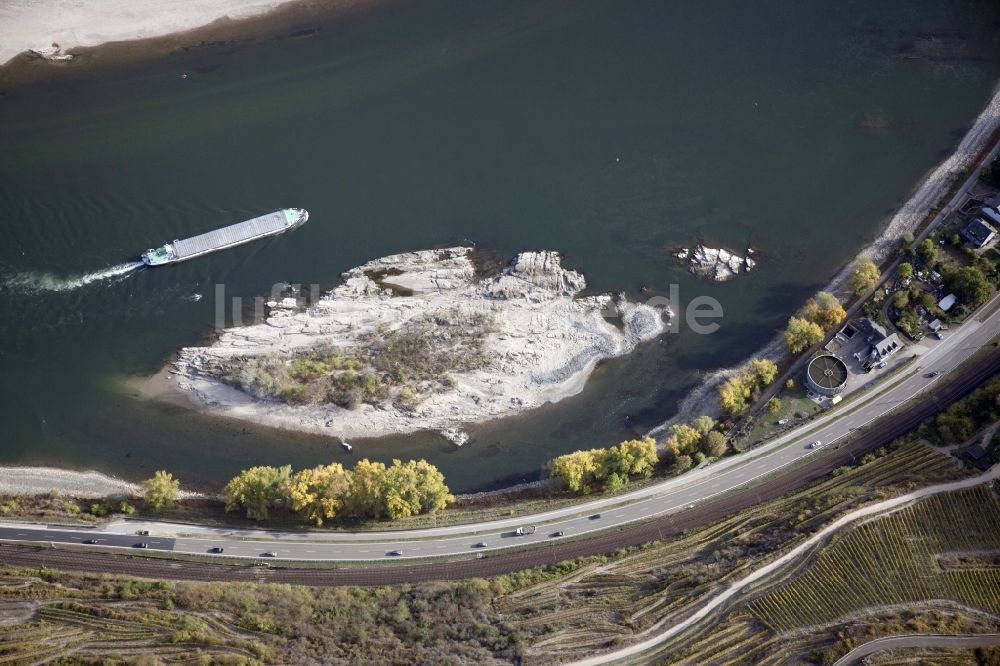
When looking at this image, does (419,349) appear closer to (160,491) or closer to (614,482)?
(614,482)

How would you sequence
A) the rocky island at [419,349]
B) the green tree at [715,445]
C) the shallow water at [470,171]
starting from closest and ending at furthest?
the green tree at [715,445] < the rocky island at [419,349] < the shallow water at [470,171]

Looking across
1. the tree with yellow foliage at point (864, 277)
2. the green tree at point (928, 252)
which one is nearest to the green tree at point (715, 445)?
the tree with yellow foliage at point (864, 277)

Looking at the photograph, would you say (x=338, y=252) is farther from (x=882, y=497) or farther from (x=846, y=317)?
(x=882, y=497)

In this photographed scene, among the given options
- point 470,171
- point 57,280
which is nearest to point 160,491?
point 57,280

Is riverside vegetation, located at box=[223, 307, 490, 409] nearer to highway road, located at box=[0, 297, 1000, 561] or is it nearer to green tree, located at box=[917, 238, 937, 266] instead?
highway road, located at box=[0, 297, 1000, 561]

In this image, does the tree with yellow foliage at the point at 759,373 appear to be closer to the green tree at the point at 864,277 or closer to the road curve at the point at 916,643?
the green tree at the point at 864,277

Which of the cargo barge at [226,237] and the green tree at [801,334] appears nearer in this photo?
the green tree at [801,334]

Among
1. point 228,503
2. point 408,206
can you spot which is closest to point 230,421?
point 228,503
